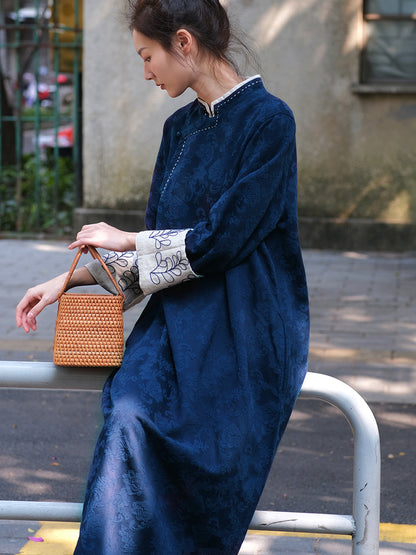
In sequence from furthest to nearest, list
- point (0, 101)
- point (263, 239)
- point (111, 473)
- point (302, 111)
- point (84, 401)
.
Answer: point (0, 101) < point (302, 111) < point (84, 401) < point (263, 239) < point (111, 473)

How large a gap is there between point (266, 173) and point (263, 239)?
16cm

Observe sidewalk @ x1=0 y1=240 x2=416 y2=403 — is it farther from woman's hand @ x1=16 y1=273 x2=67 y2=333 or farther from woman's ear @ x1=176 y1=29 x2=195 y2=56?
woman's ear @ x1=176 y1=29 x2=195 y2=56

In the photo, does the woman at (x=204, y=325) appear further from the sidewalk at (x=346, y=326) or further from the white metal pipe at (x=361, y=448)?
the sidewalk at (x=346, y=326)

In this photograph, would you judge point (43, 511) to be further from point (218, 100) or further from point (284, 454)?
point (284, 454)

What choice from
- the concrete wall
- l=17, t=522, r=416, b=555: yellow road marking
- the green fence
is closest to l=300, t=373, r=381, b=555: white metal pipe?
l=17, t=522, r=416, b=555: yellow road marking

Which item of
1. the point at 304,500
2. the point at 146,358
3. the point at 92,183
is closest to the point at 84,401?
the point at 304,500

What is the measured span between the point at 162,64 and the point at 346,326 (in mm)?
5048

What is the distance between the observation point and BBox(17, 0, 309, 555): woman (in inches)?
83.5

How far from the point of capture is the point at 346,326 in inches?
280

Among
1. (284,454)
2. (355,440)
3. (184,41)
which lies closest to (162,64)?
(184,41)

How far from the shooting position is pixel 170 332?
2.22 m

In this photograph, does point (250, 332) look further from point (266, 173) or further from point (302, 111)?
point (302, 111)

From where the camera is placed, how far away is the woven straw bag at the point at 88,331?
222 cm

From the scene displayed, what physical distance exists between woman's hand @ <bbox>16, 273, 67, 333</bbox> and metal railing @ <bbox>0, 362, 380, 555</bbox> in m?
0.12
